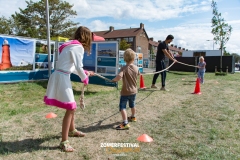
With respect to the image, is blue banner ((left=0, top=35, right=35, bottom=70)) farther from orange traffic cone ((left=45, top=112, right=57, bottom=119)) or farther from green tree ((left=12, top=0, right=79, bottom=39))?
green tree ((left=12, top=0, right=79, bottom=39))

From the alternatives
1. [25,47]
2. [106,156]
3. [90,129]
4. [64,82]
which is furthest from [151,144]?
[25,47]

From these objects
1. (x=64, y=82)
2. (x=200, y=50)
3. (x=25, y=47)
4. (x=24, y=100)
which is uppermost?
(x=200, y=50)

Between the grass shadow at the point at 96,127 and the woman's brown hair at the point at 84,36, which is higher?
the woman's brown hair at the point at 84,36

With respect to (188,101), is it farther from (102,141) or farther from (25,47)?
(25,47)

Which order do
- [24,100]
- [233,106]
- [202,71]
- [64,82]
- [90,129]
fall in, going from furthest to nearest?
[202,71]
[24,100]
[233,106]
[90,129]
[64,82]

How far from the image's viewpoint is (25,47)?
10484 mm

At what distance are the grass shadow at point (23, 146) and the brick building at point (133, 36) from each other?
2363 inches

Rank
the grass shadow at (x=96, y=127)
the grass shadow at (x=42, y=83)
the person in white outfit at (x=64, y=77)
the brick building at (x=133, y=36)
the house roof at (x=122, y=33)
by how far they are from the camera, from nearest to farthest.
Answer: the person in white outfit at (x=64, y=77) < the grass shadow at (x=96, y=127) < the grass shadow at (x=42, y=83) < the brick building at (x=133, y=36) < the house roof at (x=122, y=33)

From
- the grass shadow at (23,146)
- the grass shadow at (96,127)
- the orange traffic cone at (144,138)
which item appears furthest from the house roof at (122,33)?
Result: the grass shadow at (23,146)

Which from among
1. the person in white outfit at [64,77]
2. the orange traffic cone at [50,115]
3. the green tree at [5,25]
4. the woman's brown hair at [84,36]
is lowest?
the orange traffic cone at [50,115]

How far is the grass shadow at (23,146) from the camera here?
317cm

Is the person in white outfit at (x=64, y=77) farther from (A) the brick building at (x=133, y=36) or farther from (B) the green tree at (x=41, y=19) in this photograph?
(A) the brick building at (x=133, y=36)

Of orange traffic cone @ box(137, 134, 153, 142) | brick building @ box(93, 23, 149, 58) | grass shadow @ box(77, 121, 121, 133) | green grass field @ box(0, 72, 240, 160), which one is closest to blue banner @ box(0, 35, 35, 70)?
green grass field @ box(0, 72, 240, 160)

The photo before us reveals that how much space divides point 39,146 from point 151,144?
1818 millimetres
